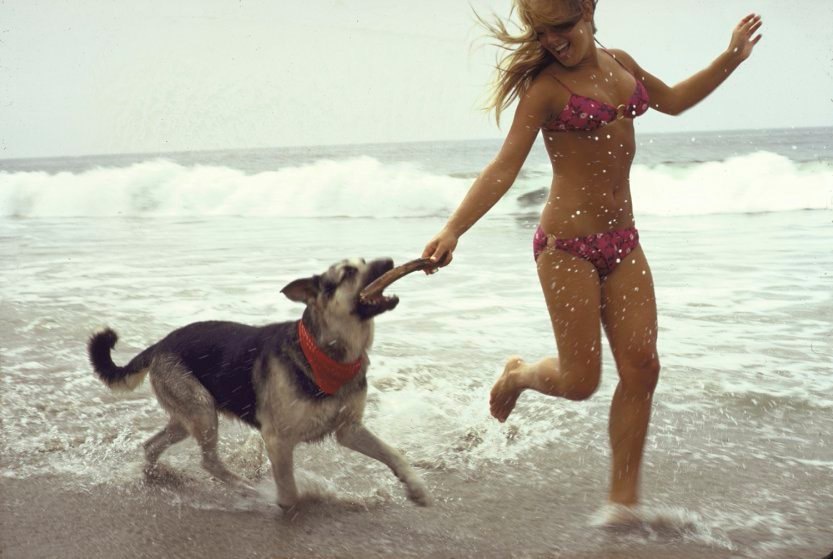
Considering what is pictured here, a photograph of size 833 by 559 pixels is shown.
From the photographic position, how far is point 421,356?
4379 mm

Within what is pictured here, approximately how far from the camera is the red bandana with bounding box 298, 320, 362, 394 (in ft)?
8.28

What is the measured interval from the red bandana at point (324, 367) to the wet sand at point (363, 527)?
417 millimetres

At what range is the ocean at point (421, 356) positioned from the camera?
253 cm

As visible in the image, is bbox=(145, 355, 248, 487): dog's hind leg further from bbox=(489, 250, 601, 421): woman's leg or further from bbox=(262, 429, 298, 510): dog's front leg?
bbox=(489, 250, 601, 421): woman's leg

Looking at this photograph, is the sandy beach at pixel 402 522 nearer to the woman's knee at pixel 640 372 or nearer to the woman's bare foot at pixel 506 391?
the woman's bare foot at pixel 506 391

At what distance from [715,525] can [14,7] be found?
3.34 m

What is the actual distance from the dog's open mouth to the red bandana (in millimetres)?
175

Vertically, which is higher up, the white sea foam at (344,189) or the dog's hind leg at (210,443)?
the white sea foam at (344,189)

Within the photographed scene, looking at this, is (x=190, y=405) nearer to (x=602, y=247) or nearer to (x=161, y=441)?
(x=161, y=441)

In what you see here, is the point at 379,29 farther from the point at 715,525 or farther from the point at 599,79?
the point at 715,525

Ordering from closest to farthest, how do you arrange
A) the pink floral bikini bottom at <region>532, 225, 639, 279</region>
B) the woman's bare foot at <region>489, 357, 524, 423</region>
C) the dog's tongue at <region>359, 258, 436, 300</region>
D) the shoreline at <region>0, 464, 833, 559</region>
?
the dog's tongue at <region>359, 258, 436, 300</region>
the shoreline at <region>0, 464, 833, 559</region>
the pink floral bikini bottom at <region>532, 225, 639, 279</region>
the woman's bare foot at <region>489, 357, 524, 423</region>

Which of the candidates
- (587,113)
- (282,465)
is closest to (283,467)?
(282,465)

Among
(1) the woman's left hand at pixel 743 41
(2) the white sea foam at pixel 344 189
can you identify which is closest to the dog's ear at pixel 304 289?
(1) the woman's left hand at pixel 743 41

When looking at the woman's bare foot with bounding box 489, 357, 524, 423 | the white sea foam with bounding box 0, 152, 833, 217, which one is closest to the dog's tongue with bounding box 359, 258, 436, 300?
the woman's bare foot with bounding box 489, 357, 524, 423
